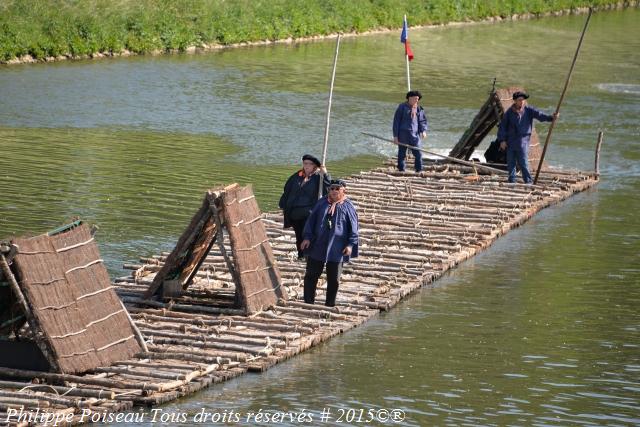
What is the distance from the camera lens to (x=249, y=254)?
16922 mm

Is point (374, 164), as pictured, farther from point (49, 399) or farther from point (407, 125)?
point (49, 399)

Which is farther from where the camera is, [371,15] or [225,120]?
[371,15]

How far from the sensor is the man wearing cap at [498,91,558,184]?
84.3 ft

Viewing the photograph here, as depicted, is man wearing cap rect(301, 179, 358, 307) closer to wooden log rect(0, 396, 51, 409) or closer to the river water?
the river water

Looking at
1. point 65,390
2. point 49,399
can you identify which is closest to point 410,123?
point 65,390

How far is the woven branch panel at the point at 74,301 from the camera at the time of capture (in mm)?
13961

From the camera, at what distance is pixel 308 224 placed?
17.2 meters

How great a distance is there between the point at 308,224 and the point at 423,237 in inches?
191

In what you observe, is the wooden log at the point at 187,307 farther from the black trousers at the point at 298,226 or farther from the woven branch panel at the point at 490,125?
the woven branch panel at the point at 490,125

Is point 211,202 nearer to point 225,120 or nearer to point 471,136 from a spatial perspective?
point 471,136

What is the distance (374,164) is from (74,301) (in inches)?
632

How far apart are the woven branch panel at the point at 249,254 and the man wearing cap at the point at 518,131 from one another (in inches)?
368

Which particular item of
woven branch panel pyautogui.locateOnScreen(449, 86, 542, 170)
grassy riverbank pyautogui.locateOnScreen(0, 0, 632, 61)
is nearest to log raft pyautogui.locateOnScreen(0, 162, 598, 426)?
woven branch panel pyautogui.locateOnScreen(449, 86, 542, 170)

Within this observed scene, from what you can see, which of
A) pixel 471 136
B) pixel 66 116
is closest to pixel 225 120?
pixel 66 116
